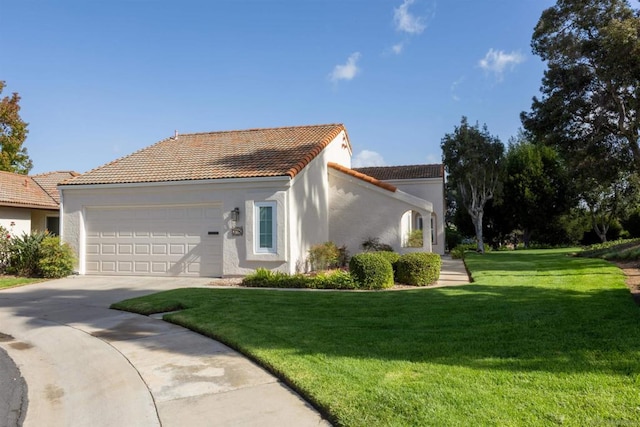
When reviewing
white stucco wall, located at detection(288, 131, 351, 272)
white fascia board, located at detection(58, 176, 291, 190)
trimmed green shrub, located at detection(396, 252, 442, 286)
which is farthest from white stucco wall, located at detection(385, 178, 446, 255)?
trimmed green shrub, located at detection(396, 252, 442, 286)

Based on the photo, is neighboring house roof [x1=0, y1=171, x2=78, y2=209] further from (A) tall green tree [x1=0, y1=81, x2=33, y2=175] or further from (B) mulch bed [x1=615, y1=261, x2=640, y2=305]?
(B) mulch bed [x1=615, y1=261, x2=640, y2=305]

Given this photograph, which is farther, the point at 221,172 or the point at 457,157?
the point at 457,157

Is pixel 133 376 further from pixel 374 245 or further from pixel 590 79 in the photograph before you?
pixel 590 79

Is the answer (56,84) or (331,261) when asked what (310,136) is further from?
(56,84)

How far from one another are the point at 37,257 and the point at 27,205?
528cm

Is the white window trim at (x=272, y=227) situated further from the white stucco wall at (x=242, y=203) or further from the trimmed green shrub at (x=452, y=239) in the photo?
the trimmed green shrub at (x=452, y=239)

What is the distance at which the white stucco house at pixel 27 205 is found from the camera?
18.0 metres

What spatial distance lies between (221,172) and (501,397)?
1196cm

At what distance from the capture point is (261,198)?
1368 centimetres

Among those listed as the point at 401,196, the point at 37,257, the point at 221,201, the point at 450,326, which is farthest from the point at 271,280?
the point at 37,257

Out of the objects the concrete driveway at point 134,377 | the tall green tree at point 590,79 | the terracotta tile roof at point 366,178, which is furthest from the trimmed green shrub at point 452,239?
the concrete driveway at point 134,377

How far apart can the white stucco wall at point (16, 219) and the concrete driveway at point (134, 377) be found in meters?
11.4

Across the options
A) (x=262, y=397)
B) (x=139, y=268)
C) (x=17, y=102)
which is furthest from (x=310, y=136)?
(x=17, y=102)

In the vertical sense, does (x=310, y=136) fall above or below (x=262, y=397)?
above
